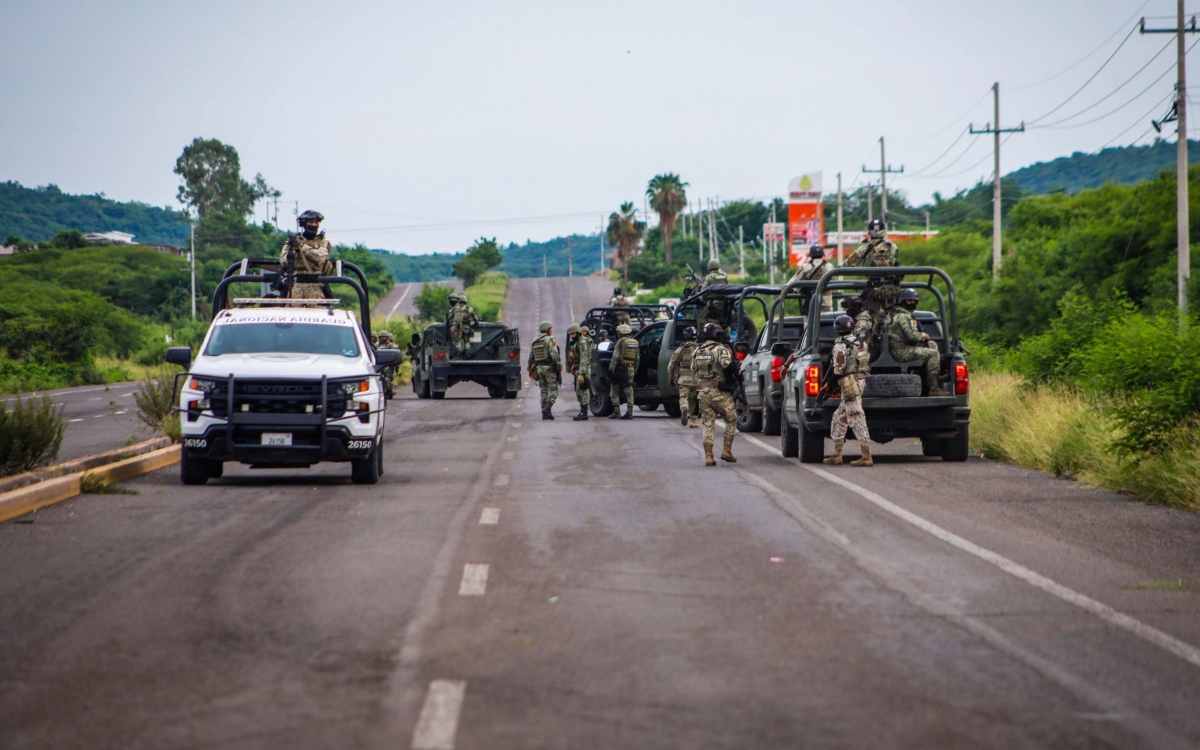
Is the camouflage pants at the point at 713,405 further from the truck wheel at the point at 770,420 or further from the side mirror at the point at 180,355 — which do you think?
the side mirror at the point at 180,355

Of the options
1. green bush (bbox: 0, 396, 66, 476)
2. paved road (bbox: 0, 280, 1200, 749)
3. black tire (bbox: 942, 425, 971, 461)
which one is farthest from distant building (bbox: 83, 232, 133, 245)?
paved road (bbox: 0, 280, 1200, 749)

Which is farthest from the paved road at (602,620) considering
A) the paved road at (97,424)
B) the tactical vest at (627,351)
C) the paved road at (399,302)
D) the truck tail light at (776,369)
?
the paved road at (399,302)

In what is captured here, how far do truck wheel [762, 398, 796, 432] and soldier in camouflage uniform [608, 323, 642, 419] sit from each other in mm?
4278

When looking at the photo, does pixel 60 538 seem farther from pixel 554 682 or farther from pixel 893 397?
pixel 893 397

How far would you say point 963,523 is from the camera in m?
11.3

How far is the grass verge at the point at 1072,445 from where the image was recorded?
1316 cm

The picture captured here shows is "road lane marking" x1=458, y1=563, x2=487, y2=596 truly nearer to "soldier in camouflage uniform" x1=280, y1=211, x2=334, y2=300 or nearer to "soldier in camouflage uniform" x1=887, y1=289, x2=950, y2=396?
"soldier in camouflage uniform" x1=887, y1=289, x2=950, y2=396

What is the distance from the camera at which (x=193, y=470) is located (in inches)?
572

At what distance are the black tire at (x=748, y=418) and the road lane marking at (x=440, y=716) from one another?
54.9ft

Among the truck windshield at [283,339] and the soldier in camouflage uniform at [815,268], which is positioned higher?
the soldier in camouflage uniform at [815,268]

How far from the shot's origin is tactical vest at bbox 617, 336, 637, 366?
25.7 metres

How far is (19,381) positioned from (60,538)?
38427 mm

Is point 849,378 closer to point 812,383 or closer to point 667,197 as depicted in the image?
point 812,383

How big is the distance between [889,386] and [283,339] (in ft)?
22.3
